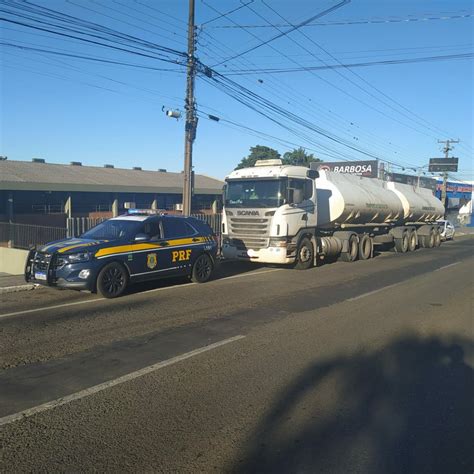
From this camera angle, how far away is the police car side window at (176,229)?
35.3ft

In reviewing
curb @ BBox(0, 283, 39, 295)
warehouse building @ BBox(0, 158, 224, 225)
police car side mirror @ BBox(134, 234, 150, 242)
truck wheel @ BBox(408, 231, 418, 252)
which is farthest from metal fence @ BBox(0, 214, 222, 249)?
truck wheel @ BBox(408, 231, 418, 252)

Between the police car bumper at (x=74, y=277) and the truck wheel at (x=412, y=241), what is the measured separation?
18697 millimetres

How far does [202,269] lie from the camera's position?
38.1 ft

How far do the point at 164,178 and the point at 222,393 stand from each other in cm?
3697

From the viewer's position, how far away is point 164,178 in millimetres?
40625

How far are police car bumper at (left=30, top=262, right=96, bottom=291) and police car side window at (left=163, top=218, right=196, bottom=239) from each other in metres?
2.18

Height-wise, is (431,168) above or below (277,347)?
above

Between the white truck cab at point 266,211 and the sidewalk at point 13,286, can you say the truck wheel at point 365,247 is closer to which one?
the white truck cab at point 266,211

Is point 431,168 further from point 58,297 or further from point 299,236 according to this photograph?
point 58,297

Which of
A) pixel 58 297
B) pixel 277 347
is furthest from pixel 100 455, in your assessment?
pixel 58 297

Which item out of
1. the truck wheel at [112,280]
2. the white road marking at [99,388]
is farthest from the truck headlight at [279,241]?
the white road marking at [99,388]

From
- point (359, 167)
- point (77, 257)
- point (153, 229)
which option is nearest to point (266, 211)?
point (153, 229)

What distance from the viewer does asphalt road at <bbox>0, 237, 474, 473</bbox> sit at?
11.7 feet

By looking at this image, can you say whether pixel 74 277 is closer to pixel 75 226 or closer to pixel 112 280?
pixel 112 280
